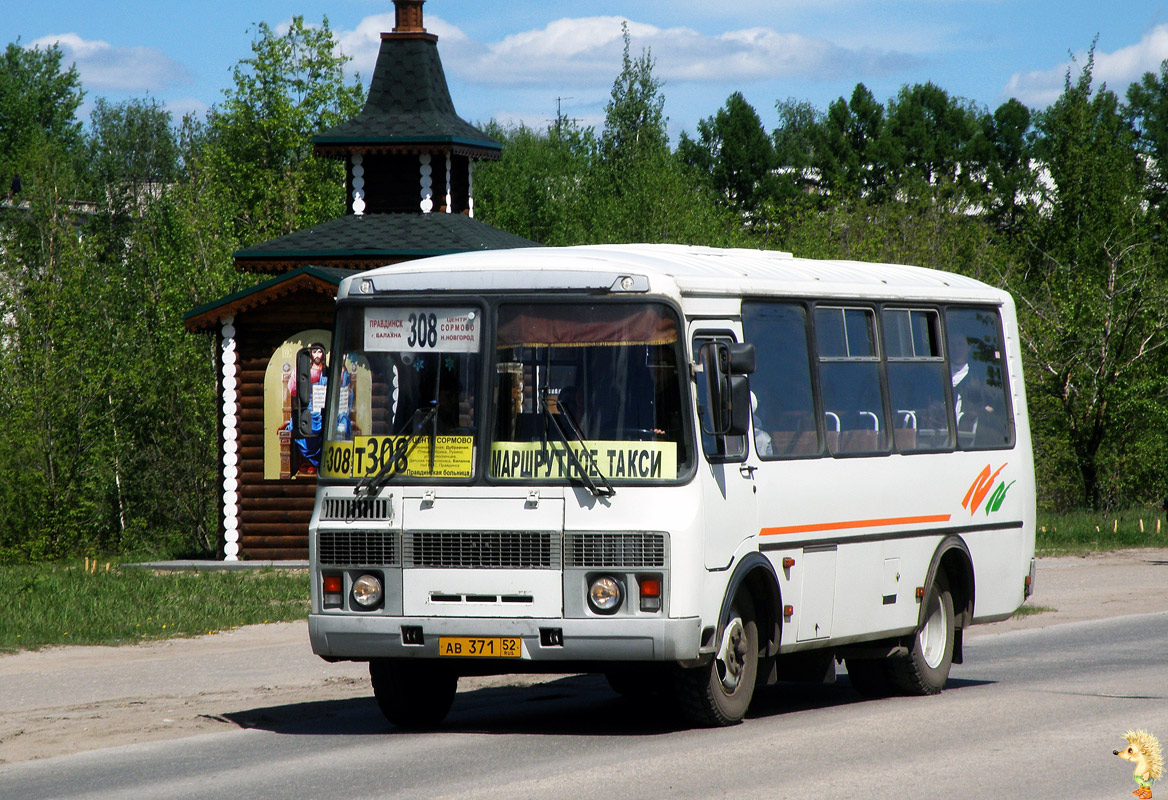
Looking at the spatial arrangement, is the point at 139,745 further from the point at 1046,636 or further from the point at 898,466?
the point at 1046,636

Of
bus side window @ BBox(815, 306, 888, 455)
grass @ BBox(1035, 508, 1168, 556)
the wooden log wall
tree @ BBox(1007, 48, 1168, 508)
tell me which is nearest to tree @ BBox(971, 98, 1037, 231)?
tree @ BBox(1007, 48, 1168, 508)

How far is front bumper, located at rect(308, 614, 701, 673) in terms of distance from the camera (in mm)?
10102

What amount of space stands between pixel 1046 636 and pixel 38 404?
26.2 meters

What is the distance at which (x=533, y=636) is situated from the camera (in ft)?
33.6

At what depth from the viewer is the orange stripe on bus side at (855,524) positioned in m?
11.4

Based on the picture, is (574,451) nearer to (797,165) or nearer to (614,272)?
(614,272)

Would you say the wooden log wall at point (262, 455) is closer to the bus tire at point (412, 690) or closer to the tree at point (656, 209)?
the bus tire at point (412, 690)

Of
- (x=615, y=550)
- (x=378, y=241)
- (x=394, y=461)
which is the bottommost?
(x=615, y=550)

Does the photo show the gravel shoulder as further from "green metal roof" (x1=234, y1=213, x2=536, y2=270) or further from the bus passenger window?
"green metal roof" (x1=234, y1=213, x2=536, y2=270)

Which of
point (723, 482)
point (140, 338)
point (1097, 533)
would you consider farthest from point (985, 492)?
point (140, 338)

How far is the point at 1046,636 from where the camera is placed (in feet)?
58.1

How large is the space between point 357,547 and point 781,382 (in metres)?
3.09

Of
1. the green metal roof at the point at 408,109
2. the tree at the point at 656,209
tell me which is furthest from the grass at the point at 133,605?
the tree at the point at 656,209

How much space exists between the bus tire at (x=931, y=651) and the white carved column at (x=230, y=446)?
48.2 feet
